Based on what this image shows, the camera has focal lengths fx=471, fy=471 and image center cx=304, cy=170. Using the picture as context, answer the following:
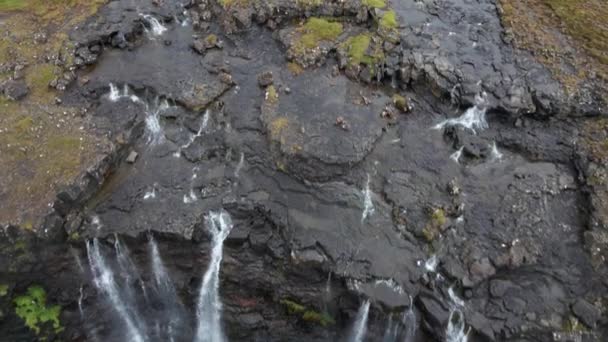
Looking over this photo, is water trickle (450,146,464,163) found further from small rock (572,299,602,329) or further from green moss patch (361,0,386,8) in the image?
green moss patch (361,0,386,8)

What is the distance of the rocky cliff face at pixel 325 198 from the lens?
20.8 meters

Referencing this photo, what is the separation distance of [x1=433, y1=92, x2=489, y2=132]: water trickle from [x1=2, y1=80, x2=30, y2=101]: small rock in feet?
75.6

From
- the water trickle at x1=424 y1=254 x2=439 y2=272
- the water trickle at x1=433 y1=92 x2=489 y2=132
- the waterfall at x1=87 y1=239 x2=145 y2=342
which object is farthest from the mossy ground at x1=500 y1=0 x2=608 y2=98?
the waterfall at x1=87 y1=239 x2=145 y2=342

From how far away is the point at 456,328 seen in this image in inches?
789

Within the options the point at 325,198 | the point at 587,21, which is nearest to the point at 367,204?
the point at 325,198

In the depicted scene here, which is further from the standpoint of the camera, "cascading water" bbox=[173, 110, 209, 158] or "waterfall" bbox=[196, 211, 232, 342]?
"cascading water" bbox=[173, 110, 209, 158]

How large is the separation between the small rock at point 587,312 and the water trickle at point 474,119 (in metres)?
10.4

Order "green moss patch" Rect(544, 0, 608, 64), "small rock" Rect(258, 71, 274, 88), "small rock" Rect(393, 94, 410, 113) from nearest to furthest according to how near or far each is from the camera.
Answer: "small rock" Rect(393, 94, 410, 113), "small rock" Rect(258, 71, 274, 88), "green moss patch" Rect(544, 0, 608, 64)

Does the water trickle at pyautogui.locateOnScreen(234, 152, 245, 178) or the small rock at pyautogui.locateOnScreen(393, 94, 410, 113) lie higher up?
the small rock at pyautogui.locateOnScreen(393, 94, 410, 113)

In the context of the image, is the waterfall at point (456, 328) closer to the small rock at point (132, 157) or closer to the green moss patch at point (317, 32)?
the small rock at point (132, 157)

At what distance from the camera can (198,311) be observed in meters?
23.2

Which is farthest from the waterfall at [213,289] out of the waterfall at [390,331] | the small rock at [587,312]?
the small rock at [587,312]

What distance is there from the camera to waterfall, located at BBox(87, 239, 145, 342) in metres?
22.2

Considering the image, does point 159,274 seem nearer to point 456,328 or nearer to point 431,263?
point 431,263
